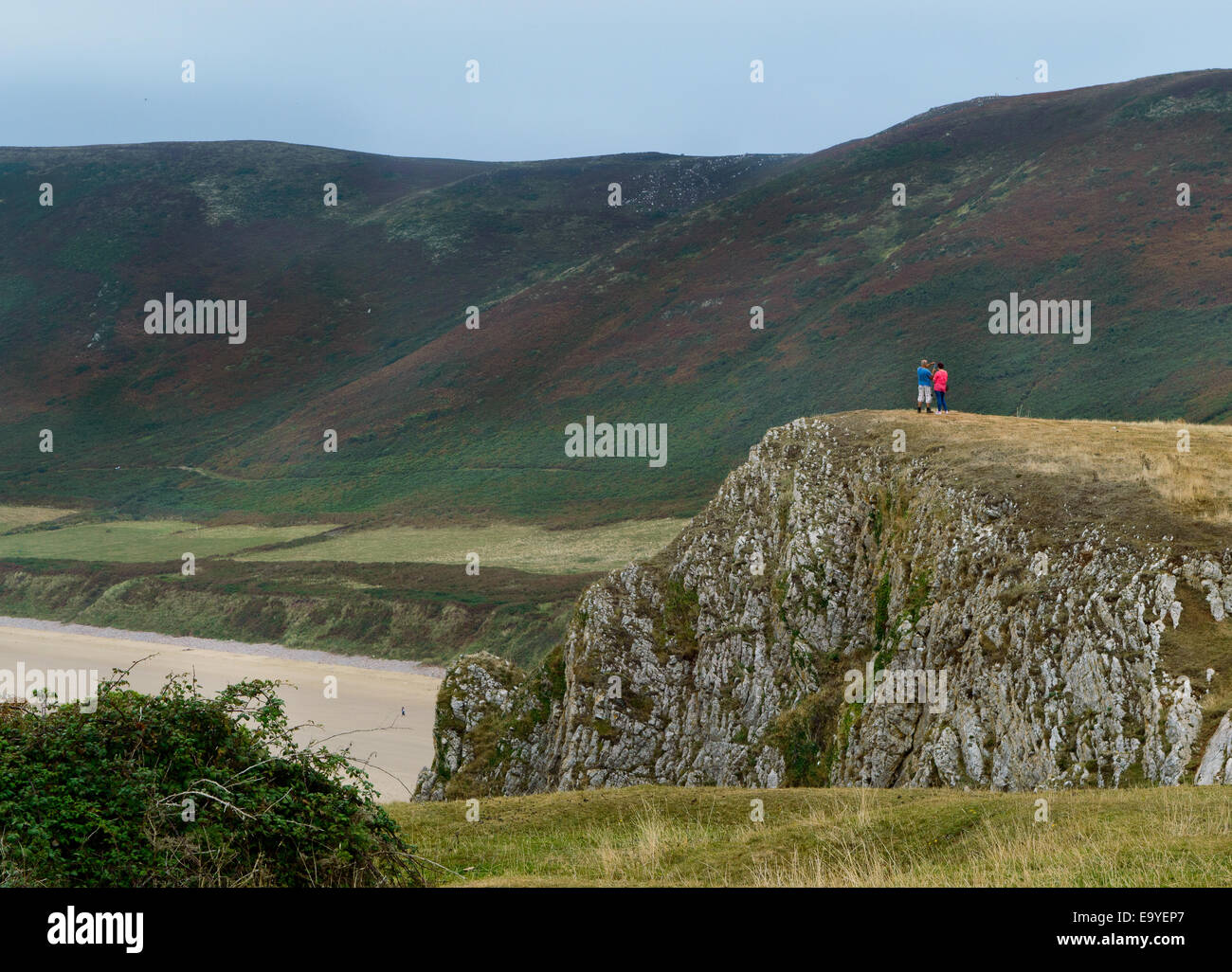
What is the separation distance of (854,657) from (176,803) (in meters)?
19.8

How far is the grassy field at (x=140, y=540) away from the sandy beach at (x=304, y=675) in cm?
1587

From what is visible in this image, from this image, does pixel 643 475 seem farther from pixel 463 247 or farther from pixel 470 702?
pixel 463 247

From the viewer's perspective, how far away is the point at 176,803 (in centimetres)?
1008

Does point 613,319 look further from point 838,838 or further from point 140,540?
point 838,838

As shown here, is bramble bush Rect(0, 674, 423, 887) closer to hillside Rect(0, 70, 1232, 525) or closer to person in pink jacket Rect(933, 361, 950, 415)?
person in pink jacket Rect(933, 361, 950, 415)

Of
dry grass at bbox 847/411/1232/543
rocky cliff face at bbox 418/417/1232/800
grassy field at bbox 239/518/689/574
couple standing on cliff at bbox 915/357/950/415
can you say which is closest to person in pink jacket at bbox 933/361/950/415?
couple standing on cliff at bbox 915/357/950/415

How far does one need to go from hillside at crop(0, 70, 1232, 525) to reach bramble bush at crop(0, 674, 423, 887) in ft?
241

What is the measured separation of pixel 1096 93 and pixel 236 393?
399ft

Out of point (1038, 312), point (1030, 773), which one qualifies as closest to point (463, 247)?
point (1038, 312)

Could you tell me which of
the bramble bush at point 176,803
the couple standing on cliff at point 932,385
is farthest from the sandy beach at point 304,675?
the bramble bush at point 176,803

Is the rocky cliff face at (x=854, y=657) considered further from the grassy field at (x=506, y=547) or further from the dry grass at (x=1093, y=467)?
the grassy field at (x=506, y=547)

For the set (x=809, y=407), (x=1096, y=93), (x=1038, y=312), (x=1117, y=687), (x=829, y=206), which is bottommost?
(x=1117, y=687)

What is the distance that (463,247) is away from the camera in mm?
181125

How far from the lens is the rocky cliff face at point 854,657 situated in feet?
62.4
